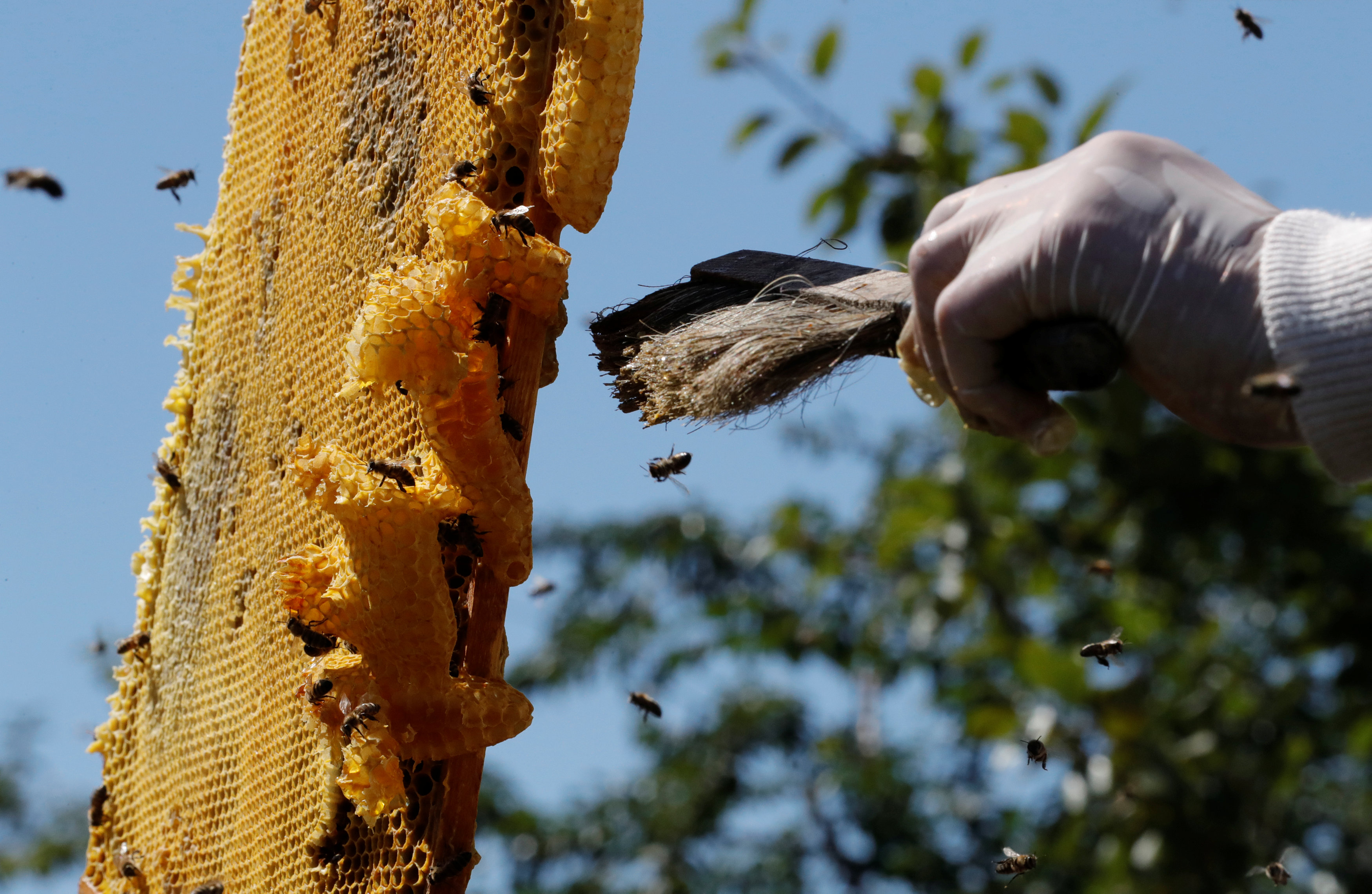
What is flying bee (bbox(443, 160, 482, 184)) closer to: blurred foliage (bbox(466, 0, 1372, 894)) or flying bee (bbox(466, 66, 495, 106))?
flying bee (bbox(466, 66, 495, 106))

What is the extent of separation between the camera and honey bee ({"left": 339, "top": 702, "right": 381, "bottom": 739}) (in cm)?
221

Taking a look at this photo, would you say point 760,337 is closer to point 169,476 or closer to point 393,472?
point 393,472

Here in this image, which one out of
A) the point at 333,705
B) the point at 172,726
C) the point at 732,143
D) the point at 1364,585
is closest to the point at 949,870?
the point at 1364,585

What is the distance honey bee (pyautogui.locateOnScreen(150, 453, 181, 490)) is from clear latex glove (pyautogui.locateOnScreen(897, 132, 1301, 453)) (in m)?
2.14

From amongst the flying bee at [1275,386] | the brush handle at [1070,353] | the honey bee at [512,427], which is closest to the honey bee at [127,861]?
the honey bee at [512,427]

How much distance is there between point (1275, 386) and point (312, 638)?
5.19 ft

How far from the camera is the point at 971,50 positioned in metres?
5.08

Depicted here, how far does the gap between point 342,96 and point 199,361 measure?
2.88 ft

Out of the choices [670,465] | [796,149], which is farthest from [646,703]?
[796,149]

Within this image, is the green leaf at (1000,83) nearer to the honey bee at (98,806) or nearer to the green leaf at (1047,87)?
the green leaf at (1047,87)

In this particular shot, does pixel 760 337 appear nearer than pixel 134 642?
Yes

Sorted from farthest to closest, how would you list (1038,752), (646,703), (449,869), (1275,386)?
1. (646,703)
2. (1038,752)
3. (449,869)
4. (1275,386)

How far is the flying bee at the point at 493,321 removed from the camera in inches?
90.2

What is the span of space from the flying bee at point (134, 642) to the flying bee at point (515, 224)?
1.76 metres
